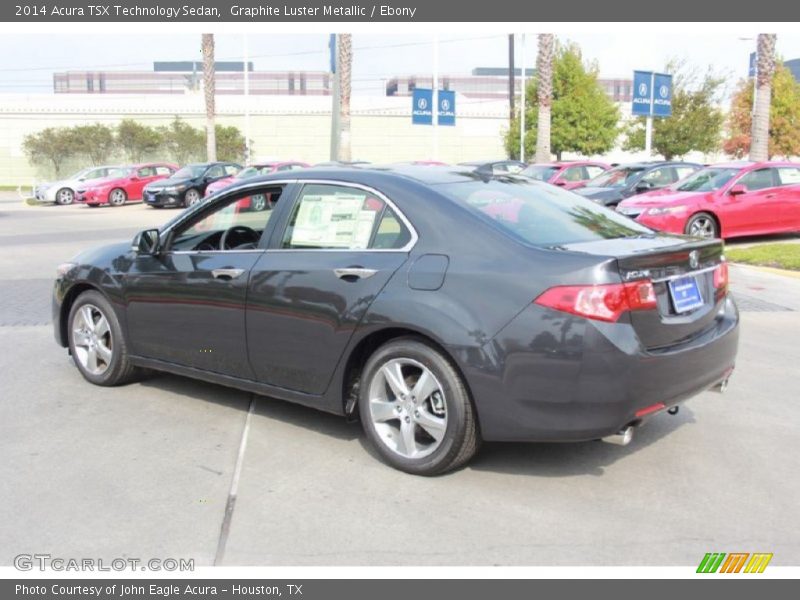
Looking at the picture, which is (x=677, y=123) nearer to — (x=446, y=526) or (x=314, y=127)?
(x=314, y=127)

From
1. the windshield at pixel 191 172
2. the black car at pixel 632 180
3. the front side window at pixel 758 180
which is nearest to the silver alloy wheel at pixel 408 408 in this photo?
the front side window at pixel 758 180

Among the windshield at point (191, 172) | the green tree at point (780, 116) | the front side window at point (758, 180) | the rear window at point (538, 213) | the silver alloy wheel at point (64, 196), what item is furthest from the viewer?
the green tree at point (780, 116)

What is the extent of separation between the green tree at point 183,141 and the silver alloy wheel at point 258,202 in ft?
159

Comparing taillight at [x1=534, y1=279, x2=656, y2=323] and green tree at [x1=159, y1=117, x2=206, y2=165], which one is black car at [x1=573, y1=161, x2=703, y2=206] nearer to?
taillight at [x1=534, y1=279, x2=656, y2=323]

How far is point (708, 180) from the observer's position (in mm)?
15477

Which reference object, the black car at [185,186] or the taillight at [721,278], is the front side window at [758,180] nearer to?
the taillight at [721,278]

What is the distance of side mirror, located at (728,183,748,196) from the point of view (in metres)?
15.0

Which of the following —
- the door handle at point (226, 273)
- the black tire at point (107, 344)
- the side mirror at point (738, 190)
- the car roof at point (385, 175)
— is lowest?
the black tire at point (107, 344)

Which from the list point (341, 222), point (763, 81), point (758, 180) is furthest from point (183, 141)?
point (341, 222)

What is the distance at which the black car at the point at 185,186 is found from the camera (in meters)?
29.7

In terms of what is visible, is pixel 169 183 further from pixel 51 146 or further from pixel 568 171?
pixel 51 146

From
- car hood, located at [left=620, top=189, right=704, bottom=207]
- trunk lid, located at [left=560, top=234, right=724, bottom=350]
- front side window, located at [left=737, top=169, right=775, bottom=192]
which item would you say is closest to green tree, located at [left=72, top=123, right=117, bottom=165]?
car hood, located at [left=620, top=189, right=704, bottom=207]
